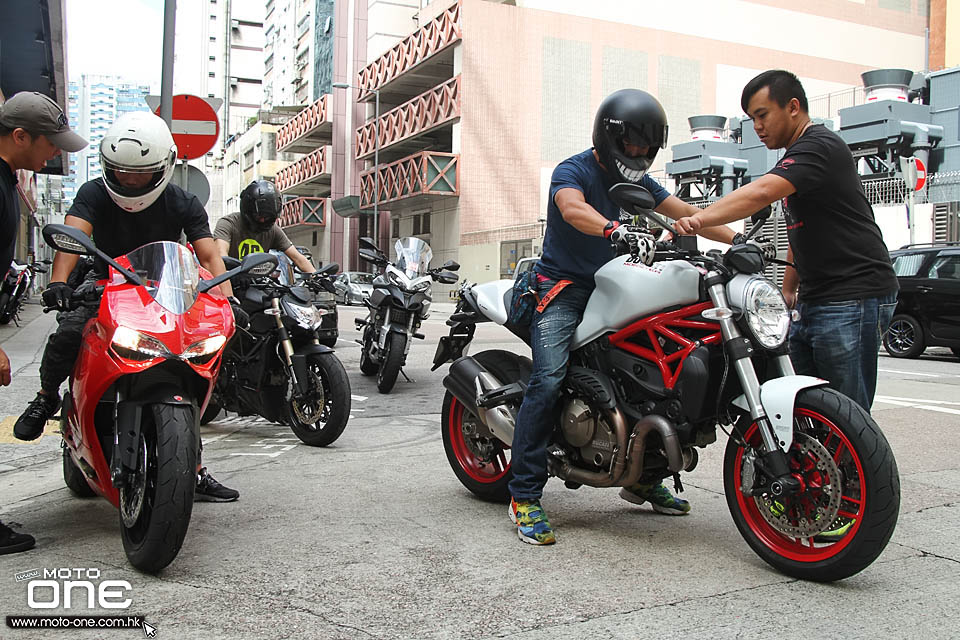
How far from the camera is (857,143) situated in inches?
1026

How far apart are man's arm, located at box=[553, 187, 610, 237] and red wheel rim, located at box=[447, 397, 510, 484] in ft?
4.07

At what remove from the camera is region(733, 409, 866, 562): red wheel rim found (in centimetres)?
314

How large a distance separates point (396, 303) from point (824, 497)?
655 centimetres

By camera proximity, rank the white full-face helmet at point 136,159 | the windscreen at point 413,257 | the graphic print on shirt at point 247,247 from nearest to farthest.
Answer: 1. the white full-face helmet at point 136,159
2. the graphic print on shirt at point 247,247
3. the windscreen at point 413,257

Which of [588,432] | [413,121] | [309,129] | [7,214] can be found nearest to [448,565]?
[588,432]

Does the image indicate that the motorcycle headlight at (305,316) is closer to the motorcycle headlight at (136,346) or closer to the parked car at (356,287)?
the motorcycle headlight at (136,346)

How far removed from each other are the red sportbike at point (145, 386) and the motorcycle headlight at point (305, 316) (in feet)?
7.93

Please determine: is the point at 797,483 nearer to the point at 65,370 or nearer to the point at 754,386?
the point at 754,386

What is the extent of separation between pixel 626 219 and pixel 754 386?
1.28 metres

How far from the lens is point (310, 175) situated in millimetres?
60875

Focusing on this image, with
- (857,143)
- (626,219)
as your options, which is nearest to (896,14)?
(857,143)

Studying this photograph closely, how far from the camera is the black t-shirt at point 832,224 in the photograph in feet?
12.3

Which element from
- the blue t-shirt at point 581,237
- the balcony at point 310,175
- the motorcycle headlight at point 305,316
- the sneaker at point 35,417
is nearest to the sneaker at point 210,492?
the sneaker at point 35,417

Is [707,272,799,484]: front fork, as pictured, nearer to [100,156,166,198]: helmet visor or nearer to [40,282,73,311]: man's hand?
[100,156,166,198]: helmet visor
